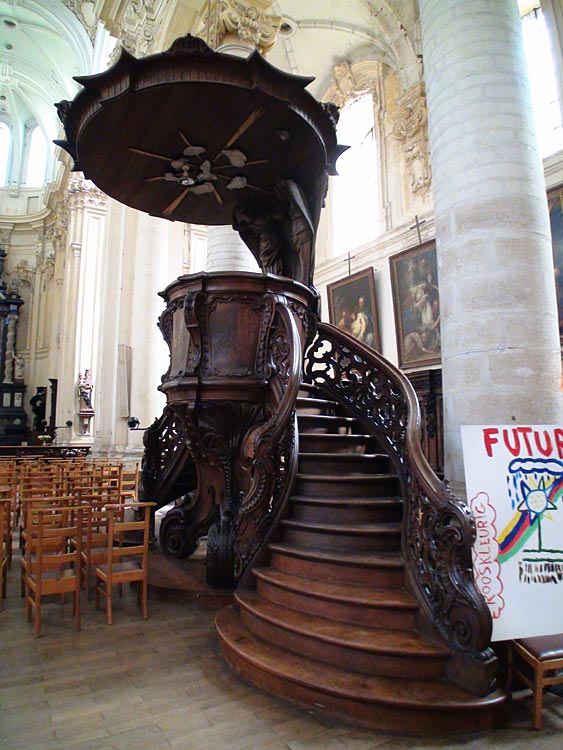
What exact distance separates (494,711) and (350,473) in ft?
5.98

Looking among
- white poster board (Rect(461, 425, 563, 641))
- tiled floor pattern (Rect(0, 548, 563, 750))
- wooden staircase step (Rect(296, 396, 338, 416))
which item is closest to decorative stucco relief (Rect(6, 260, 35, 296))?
wooden staircase step (Rect(296, 396, 338, 416))

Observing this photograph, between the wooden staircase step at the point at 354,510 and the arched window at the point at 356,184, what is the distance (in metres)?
10.4

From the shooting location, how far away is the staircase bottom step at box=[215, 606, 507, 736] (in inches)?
81.9

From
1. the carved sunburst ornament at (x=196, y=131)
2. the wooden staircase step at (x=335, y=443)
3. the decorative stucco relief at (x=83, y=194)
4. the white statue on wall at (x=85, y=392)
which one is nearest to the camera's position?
the carved sunburst ornament at (x=196, y=131)

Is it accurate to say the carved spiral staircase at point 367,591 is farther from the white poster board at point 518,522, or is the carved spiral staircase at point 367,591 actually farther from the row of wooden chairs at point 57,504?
the row of wooden chairs at point 57,504

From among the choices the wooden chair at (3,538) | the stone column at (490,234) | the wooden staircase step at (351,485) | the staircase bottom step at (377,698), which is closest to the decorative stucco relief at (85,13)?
the stone column at (490,234)

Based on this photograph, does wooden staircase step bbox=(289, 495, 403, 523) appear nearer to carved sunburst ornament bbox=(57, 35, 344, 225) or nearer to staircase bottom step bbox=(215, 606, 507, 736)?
staircase bottom step bbox=(215, 606, 507, 736)

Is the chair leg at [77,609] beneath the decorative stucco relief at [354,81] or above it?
beneath

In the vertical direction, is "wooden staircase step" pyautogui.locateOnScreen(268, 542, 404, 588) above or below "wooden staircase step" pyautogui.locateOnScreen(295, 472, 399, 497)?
below

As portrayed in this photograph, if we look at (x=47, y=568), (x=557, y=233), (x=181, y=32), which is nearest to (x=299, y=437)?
(x=47, y=568)

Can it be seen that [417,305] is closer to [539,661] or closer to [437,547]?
[437,547]

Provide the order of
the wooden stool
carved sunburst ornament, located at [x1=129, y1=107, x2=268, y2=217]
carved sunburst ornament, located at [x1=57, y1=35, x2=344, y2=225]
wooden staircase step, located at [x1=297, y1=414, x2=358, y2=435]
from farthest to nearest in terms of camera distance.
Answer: carved sunburst ornament, located at [x1=129, y1=107, x2=268, y2=217]
wooden staircase step, located at [x1=297, y1=414, x2=358, y2=435]
carved sunburst ornament, located at [x1=57, y1=35, x2=344, y2=225]
the wooden stool

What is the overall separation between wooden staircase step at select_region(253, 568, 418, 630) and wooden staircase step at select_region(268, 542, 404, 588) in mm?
50

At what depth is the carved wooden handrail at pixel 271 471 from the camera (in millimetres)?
3199
